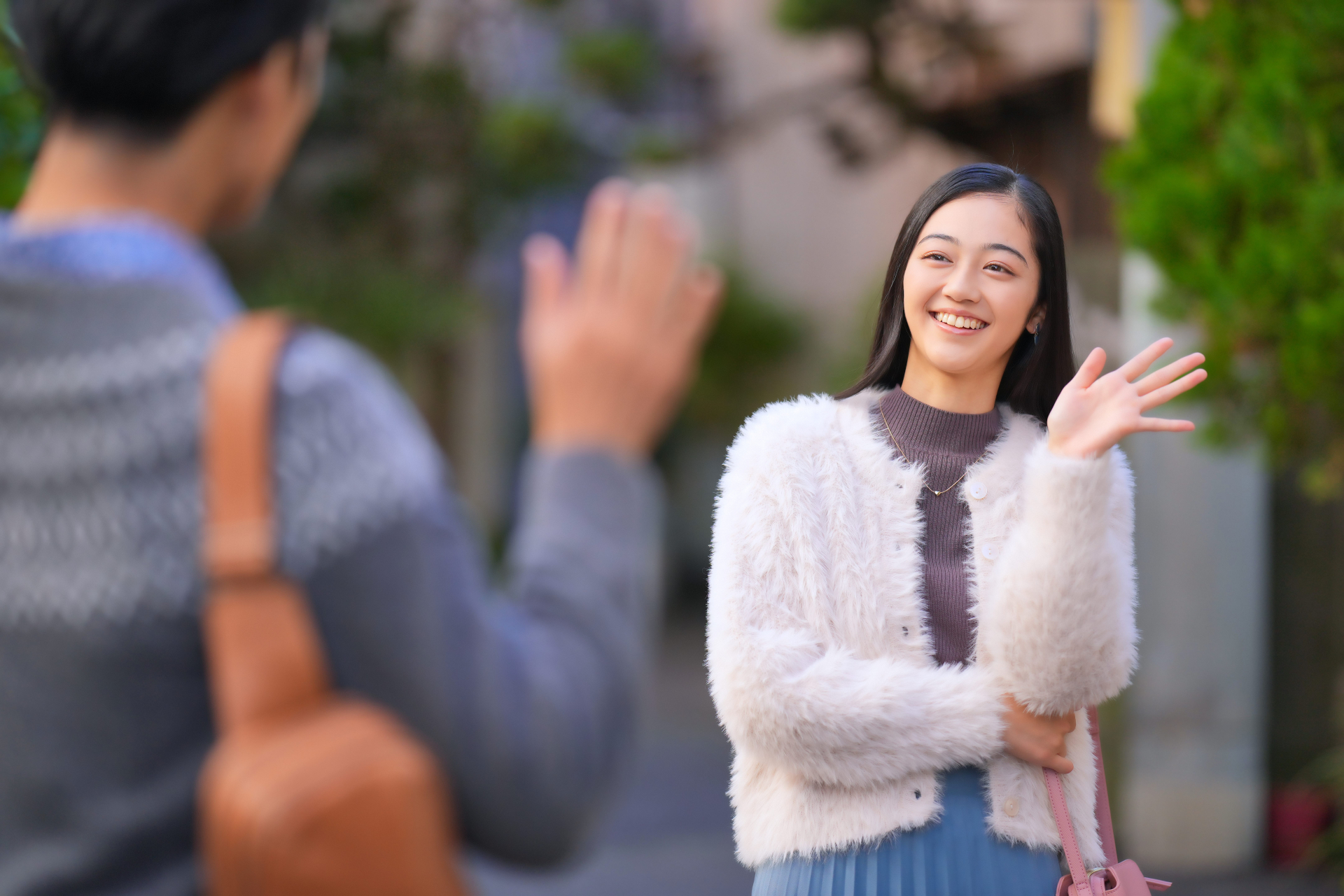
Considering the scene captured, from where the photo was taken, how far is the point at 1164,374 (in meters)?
1.49

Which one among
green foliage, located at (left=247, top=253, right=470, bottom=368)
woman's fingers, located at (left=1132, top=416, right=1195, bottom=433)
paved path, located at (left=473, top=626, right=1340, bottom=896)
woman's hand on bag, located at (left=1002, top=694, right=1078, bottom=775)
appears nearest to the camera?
woman's fingers, located at (left=1132, top=416, right=1195, bottom=433)

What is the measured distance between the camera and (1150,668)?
180 inches

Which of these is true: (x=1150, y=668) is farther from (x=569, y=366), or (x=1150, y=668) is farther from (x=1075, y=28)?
(x=569, y=366)

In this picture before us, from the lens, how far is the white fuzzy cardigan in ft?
4.86

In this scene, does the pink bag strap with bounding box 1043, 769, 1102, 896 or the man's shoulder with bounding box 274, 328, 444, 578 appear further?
the pink bag strap with bounding box 1043, 769, 1102, 896

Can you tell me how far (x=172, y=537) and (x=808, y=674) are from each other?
790mm

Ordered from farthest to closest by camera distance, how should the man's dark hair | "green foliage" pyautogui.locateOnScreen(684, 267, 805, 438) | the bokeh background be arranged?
1. "green foliage" pyautogui.locateOnScreen(684, 267, 805, 438)
2. the bokeh background
3. the man's dark hair

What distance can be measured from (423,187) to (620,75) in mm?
1631

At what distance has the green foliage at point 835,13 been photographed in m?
6.12

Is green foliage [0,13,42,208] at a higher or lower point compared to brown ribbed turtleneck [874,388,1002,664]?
lower

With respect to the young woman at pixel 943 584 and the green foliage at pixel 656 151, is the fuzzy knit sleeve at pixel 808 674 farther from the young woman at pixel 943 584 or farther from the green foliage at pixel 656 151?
the green foliage at pixel 656 151

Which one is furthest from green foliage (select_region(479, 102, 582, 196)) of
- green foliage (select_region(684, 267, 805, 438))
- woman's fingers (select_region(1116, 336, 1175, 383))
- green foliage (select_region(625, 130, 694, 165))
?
woman's fingers (select_region(1116, 336, 1175, 383))

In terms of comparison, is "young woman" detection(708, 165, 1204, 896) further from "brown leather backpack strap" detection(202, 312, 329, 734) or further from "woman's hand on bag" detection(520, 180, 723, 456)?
"brown leather backpack strap" detection(202, 312, 329, 734)

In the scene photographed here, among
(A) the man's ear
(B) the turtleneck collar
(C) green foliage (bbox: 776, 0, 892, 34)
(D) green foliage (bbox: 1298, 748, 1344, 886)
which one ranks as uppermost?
(C) green foliage (bbox: 776, 0, 892, 34)
